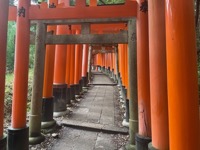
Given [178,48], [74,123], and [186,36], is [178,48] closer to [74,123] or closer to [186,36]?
[186,36]

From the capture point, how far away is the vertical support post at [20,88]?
4.04 metres

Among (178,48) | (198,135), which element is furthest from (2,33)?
(198,135)

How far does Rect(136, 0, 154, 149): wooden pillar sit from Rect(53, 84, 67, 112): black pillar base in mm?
3988

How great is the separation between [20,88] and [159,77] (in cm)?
266

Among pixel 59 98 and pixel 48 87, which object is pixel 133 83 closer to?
pixel 48 87

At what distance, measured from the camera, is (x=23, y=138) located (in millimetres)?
4090

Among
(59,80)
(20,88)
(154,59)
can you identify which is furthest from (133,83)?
(59,80)

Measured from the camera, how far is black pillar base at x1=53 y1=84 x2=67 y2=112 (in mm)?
6973

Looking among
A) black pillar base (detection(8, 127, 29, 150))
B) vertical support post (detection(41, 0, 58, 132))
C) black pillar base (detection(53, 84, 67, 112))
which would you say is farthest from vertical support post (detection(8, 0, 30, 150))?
black pillar base (detection(53, 84, 67, 112))

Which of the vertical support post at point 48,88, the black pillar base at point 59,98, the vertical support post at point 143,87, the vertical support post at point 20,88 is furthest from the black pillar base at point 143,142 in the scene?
the black pillar base at point 59,98

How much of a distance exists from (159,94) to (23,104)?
263 centimetres

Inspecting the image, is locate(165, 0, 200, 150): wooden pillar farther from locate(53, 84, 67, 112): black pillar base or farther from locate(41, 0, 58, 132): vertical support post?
locate(53, 84, 67, 112): black pillar base

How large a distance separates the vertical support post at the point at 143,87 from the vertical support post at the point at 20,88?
7.08 feet

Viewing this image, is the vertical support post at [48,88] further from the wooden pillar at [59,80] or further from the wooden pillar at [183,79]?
the wooden pillar at [183,79]
